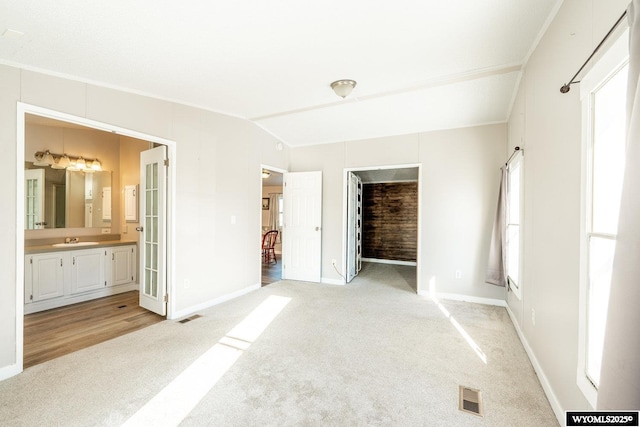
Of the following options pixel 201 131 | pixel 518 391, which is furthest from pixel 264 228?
pixel 518 391

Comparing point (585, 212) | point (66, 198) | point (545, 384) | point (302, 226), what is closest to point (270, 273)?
point (302, 226)

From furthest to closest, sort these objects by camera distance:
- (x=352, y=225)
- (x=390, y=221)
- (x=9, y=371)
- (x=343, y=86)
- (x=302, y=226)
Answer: (x=390, y=221) → (x=352, y=225) → (x=302, y=226) → (x=343, y=86) → (x=9, y=371)

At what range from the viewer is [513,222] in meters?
3.28

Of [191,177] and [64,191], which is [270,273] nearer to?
[191,177]

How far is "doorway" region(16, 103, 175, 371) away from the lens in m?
2.15

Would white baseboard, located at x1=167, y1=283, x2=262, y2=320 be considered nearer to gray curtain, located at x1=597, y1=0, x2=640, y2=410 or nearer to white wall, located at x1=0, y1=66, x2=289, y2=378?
white wall, located at x1=0, y1=66, x2=289, y2=378

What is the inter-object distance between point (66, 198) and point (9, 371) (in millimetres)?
2849

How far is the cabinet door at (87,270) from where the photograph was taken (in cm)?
373

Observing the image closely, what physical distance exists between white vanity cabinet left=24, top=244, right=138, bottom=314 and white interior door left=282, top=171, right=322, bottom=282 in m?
2.55

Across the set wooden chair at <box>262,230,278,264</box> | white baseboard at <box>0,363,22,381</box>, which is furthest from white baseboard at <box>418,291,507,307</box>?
white baseboard at <box>0,363,22,381</box>

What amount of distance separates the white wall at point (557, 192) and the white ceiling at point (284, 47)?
337 mm

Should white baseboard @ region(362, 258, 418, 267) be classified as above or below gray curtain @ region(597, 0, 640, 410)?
below

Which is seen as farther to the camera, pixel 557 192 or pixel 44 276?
pixel 44 276

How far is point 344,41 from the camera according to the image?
7.07ft
